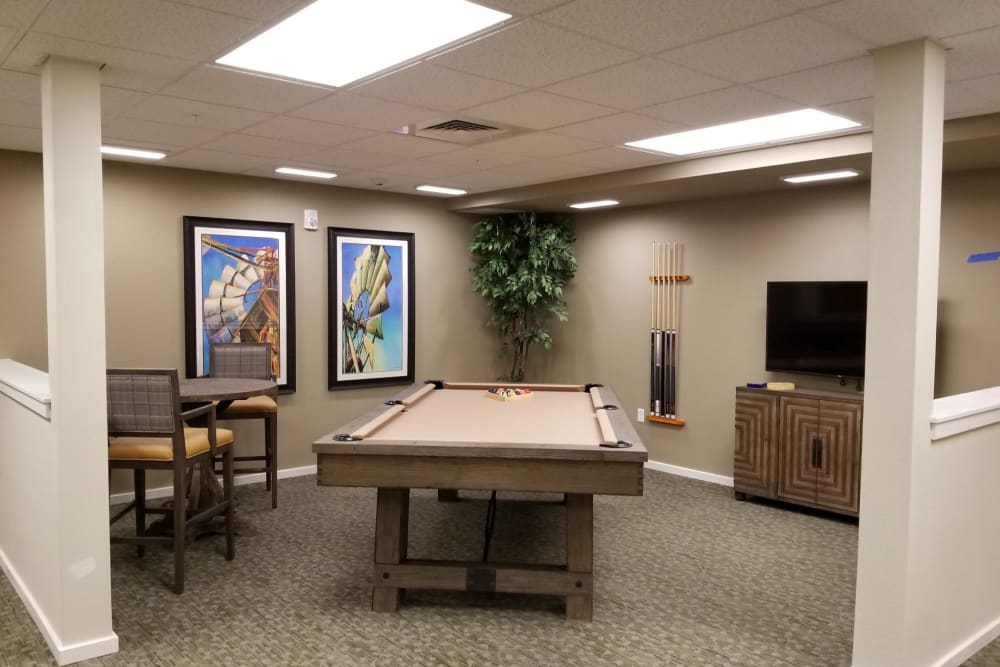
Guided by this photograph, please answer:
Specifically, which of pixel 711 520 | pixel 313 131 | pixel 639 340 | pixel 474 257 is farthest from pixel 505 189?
pixel 711 520

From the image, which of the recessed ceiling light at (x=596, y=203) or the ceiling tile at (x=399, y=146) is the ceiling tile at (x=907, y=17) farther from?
the recessed ceiling light at (x=596, y=203)

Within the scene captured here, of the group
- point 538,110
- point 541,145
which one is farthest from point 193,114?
point 541,145

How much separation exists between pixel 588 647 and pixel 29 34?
9.81 ft

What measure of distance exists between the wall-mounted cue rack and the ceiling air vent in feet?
7.76

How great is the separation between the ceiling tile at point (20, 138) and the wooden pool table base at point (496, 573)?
2.74m

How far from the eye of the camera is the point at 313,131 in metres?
3.82

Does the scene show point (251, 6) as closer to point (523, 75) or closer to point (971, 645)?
point (523, 75)

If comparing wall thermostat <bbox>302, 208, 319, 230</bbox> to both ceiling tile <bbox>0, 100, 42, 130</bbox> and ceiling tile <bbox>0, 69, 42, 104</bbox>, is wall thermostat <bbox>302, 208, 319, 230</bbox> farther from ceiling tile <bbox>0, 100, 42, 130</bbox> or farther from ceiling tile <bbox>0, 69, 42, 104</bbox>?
ceiling tile <bbox>0, 69, 42, 104</bbox>

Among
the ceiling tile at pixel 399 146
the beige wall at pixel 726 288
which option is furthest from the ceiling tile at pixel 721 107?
the beige wall at pixel 726 288

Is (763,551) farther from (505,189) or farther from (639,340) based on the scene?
(505,189)

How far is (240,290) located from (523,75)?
10.7ft

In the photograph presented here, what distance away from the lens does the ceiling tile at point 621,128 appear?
137 inches

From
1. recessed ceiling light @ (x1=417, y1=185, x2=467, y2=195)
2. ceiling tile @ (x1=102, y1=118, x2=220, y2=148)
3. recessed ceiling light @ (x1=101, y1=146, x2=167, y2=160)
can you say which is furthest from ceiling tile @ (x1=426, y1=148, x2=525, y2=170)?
recessed ceiling light @ (x1=101, y1=146, x2=167, y2=160)

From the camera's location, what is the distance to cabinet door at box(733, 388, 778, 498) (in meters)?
4.85
